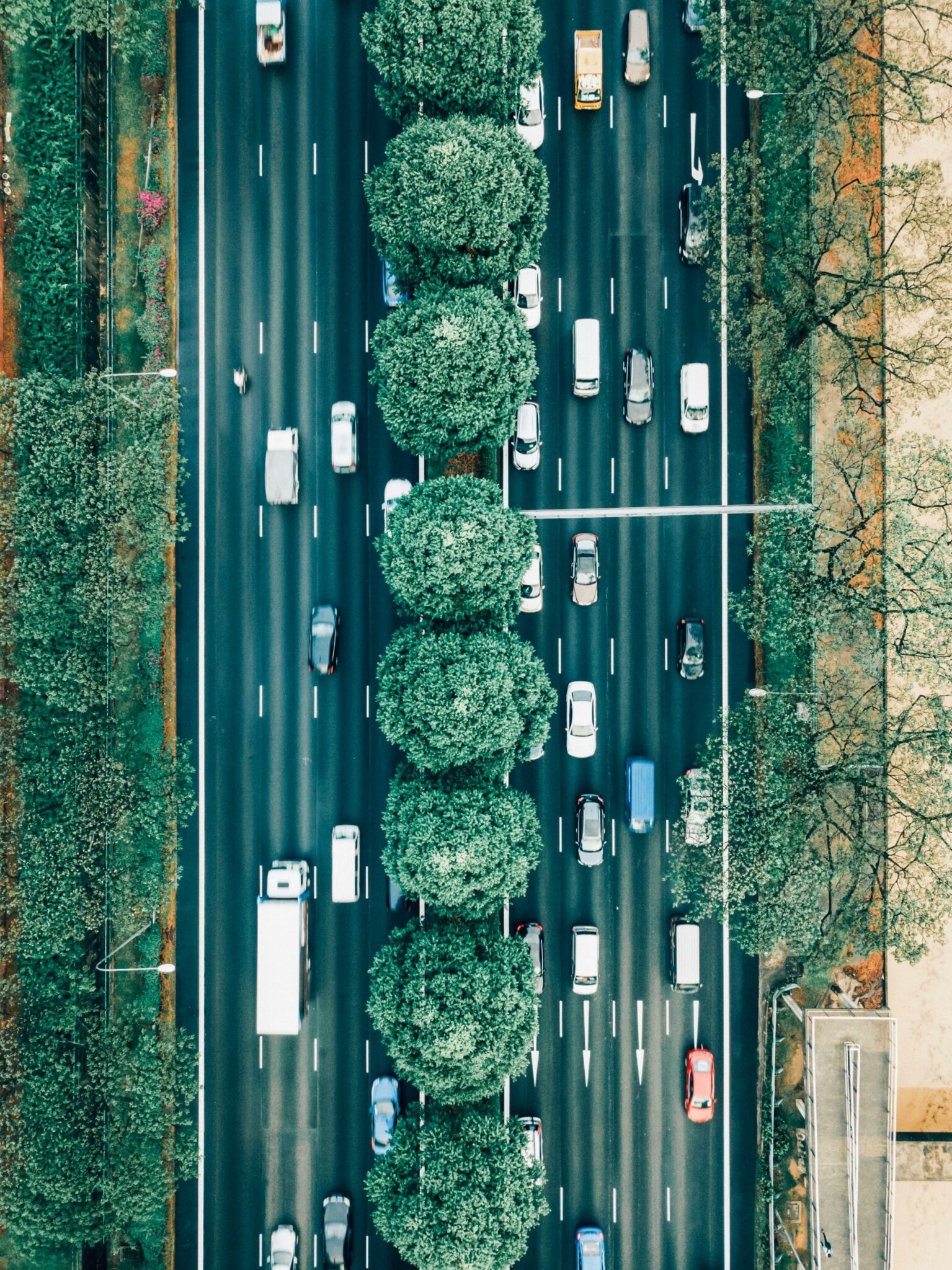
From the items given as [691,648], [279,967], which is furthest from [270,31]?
[279,967]

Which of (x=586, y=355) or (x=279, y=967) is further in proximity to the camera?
(x=586, y=355)

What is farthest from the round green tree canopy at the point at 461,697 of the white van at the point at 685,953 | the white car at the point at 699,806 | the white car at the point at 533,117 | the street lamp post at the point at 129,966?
the white car at the point at 533,117

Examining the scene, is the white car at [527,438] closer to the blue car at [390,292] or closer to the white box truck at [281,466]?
the blue car at [390,292]

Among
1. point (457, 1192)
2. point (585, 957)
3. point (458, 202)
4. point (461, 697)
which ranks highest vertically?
point (458, 202)

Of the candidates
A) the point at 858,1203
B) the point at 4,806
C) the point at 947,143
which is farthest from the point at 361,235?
the point at 858,1203

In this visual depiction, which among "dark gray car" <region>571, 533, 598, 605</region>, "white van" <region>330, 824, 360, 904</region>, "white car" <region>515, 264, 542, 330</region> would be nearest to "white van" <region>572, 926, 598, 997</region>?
"white van" <region>330, 824, 360, 904</region>

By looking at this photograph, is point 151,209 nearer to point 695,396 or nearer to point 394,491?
point 394,491

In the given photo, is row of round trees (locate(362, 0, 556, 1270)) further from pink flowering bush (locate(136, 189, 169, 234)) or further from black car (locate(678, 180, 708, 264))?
pink flowering bush (locate(136, 189, 169, 234))

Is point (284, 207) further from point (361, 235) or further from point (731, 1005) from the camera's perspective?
point (731, 1005)
